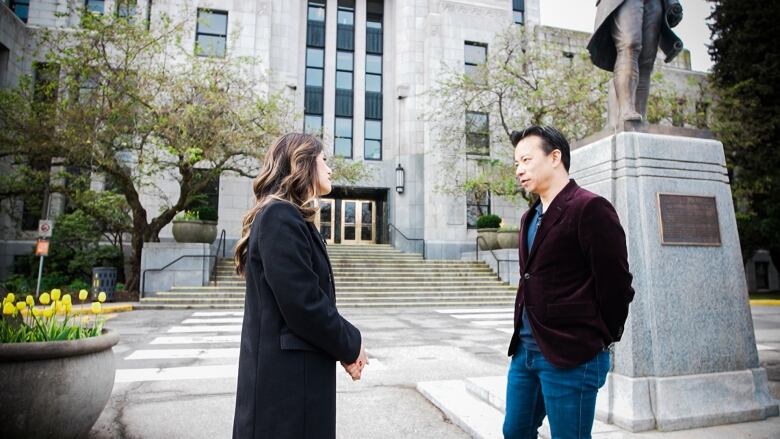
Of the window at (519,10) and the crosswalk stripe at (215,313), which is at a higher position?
the window at (519,10)

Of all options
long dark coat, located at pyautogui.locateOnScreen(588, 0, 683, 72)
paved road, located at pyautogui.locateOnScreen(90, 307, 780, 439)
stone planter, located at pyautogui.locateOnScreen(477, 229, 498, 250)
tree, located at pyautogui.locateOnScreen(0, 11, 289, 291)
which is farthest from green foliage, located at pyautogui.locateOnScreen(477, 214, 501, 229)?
long dark coat, located at pyautogui.locateOnScreen(588, 0, 683, 72)

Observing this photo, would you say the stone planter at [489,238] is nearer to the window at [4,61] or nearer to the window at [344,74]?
the window at [344,74]

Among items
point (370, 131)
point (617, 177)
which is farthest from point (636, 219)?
point (370, 131)

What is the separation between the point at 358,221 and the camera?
26.1 metres

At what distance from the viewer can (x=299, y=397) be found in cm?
195

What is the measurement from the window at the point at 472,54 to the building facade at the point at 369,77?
60 millimetres

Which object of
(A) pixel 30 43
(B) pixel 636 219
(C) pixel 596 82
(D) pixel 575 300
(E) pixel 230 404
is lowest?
(E) pixel 230 404

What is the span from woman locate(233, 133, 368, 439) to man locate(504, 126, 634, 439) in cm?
88

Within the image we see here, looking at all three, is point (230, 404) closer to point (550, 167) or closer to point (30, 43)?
point (550, 167)

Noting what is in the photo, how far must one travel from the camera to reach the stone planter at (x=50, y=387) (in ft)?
10.00

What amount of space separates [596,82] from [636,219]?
16281mm

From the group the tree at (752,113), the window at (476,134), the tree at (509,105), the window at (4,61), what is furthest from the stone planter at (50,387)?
the tree at (752,113)

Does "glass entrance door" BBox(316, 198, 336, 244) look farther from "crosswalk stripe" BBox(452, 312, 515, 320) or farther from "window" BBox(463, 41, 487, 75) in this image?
"crosswalk stripe" BBox(452, 312, 515, 320)

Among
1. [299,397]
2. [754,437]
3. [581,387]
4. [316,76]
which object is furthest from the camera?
[316,76]
